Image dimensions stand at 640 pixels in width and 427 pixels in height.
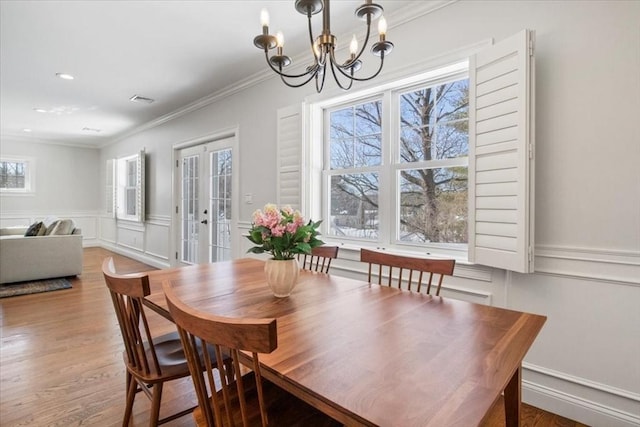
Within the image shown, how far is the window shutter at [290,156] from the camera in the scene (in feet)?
10.2

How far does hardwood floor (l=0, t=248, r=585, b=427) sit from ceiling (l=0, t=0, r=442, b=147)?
2.50 metres

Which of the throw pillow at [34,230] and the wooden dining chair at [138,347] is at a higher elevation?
the throw pillow at [34,230]

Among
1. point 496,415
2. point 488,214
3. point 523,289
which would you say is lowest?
point 496,415

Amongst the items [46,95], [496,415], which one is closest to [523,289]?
[496,415]

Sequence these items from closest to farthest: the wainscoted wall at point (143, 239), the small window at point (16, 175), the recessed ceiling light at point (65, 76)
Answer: the recessed ceiling light at point (65, 76), the wainscoted wall at point (143, 239), the small window at point (16, 175)

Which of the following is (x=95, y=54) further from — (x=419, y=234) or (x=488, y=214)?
(x=488, y=214)

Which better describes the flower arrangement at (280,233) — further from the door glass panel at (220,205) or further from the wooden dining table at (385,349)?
the door glass panel at (220,205)

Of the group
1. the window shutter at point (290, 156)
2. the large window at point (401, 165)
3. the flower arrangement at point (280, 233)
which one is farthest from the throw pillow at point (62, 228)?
the flower arrangement at point (280, 233)

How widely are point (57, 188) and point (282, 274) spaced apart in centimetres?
855

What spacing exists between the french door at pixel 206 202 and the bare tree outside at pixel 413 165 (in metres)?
1.72

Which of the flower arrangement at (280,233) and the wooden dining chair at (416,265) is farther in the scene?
the wooden dining chair at (416,265)

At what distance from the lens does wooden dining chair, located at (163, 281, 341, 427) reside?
729 mm

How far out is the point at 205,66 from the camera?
134 inches

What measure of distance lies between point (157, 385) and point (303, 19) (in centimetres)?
249
